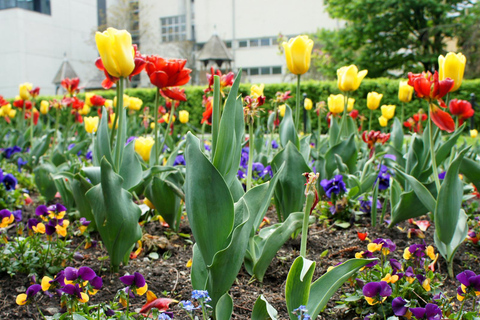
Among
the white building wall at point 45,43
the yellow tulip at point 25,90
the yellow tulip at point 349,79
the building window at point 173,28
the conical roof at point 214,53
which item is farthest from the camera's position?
the building window at point 173,28

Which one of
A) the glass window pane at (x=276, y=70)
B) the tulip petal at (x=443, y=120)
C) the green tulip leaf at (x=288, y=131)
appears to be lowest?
the green tulip leaf at (x=288, y=131)

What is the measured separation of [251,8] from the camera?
2959 cm

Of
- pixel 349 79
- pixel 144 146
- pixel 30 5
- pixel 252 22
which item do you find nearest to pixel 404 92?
pixel 349 79

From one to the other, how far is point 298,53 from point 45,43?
1212 inches

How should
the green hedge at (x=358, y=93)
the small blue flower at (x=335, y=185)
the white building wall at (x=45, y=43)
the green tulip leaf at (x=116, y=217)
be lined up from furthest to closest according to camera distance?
the white building wall at (x=45, y=43), the green hedge at (x=358, y=93), the small blue flower at (x=335, y=185), the green tulip leaf at (x=116, y=217)

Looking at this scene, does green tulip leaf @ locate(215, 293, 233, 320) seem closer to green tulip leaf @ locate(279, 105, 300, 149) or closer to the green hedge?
green tulip leaf @ locate(279, 105, 300, 149)

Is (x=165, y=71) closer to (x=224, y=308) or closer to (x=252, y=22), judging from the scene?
(x=224, y=308)

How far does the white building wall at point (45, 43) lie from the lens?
2705 cm

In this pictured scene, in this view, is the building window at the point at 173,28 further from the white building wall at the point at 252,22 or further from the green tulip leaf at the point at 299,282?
the green tulip leaf at the point at 299,282

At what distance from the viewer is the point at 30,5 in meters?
28.1

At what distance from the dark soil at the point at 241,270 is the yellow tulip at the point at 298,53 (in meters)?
0.85

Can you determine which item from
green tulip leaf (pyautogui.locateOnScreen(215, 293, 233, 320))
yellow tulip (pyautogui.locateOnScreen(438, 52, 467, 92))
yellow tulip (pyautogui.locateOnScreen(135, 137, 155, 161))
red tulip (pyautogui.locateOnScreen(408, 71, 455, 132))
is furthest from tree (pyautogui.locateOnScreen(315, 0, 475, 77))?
green tulip leaf (pyautogui.locateOnScreen(215, 293, 233, 320))

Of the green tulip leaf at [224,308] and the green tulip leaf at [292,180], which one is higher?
the green tulip leaf at [292,180]

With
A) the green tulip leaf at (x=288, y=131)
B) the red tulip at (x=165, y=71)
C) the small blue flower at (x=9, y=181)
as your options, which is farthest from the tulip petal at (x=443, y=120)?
the small blue flower at (x=9, y=181)
